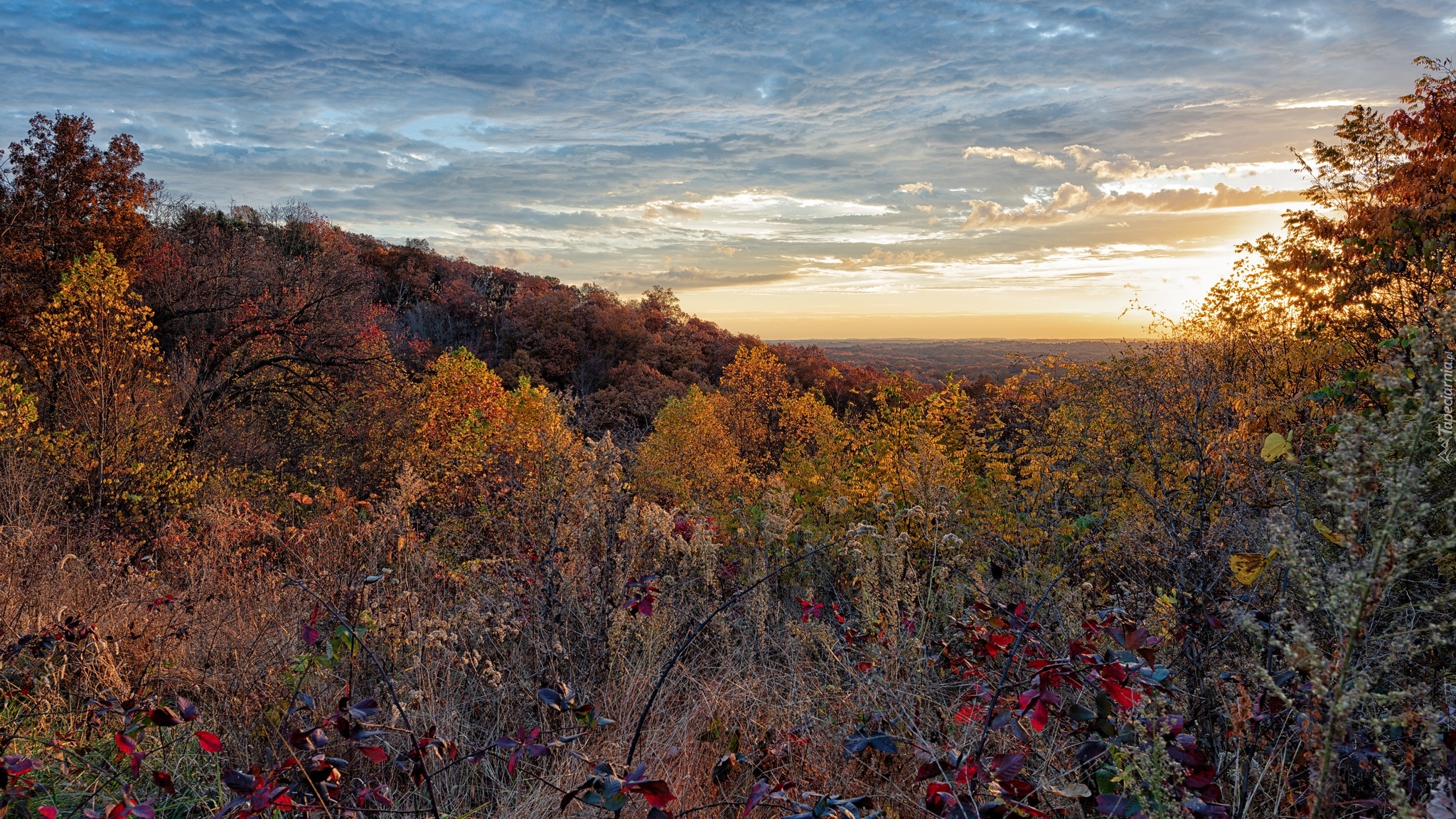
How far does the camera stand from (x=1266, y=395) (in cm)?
773

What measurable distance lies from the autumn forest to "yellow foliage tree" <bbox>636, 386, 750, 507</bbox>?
15 centimetres

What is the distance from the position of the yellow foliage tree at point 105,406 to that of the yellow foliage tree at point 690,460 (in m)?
6.33

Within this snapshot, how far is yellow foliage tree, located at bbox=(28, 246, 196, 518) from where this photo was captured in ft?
31.9

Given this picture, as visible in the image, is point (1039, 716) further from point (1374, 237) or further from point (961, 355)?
point (961, 355)

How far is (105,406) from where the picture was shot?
988 centimetres

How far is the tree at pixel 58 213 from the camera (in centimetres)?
1538

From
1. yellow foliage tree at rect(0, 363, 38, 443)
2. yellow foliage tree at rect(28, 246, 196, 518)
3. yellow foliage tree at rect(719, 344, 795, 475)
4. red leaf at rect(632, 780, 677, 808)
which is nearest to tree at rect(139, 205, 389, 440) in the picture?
yellow foliage tree at rect(28, 246, 196, 518)

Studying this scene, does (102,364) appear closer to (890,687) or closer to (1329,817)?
(890,687)

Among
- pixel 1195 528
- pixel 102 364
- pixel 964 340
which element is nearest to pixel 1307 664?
pixel 1195 528

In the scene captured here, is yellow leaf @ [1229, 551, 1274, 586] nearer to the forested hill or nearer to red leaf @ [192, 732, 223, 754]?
red leaf @ [192, 732, 223, 754]

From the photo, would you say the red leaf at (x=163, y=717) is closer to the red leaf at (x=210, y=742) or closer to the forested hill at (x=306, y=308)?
the red leaf at (x=210, y=742)

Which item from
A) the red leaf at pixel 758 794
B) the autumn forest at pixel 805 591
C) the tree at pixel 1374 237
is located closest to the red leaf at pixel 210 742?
the autumn forest at pixel 805 591

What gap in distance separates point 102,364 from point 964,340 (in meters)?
88.0

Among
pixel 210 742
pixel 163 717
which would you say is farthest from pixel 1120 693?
pixel 163 717
